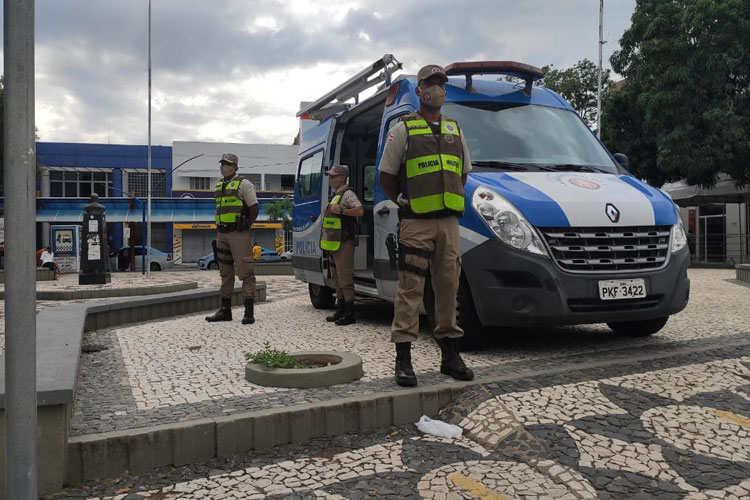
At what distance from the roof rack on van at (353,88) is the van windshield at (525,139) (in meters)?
1.22

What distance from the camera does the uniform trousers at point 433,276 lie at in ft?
13.3

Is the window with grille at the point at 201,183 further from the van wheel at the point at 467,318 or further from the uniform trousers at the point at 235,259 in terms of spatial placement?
the van wheel at the point at 467,318

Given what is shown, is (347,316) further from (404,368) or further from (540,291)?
(404,368)

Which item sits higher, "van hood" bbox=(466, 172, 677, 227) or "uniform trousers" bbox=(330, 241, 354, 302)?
"van hood" bbox=(466, 172, 677, 227)

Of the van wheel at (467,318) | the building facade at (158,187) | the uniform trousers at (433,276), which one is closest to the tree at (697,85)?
the van wheel at (467,318)

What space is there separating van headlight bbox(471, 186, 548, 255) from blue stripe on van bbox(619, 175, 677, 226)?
1020mm

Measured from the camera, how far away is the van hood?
4.50 metres

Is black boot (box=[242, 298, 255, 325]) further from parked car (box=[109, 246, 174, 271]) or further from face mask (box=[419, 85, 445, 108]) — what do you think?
parked car (box=[109, 246, 174, 271])

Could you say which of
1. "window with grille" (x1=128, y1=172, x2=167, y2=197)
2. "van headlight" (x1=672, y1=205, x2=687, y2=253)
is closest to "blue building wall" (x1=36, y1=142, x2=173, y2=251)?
"window with grille" (x1=128, y1=172, x2=167, y2=197)

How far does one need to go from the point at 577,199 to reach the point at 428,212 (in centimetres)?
122

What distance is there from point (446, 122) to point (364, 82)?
10.9 ft

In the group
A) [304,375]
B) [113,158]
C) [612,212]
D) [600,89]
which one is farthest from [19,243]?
[113,158]

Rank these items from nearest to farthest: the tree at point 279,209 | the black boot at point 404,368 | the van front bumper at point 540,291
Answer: the black boot at point 404,368 → the van front bumper at point 540,291 → the tree at point 279,209

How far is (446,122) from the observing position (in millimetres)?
4211
